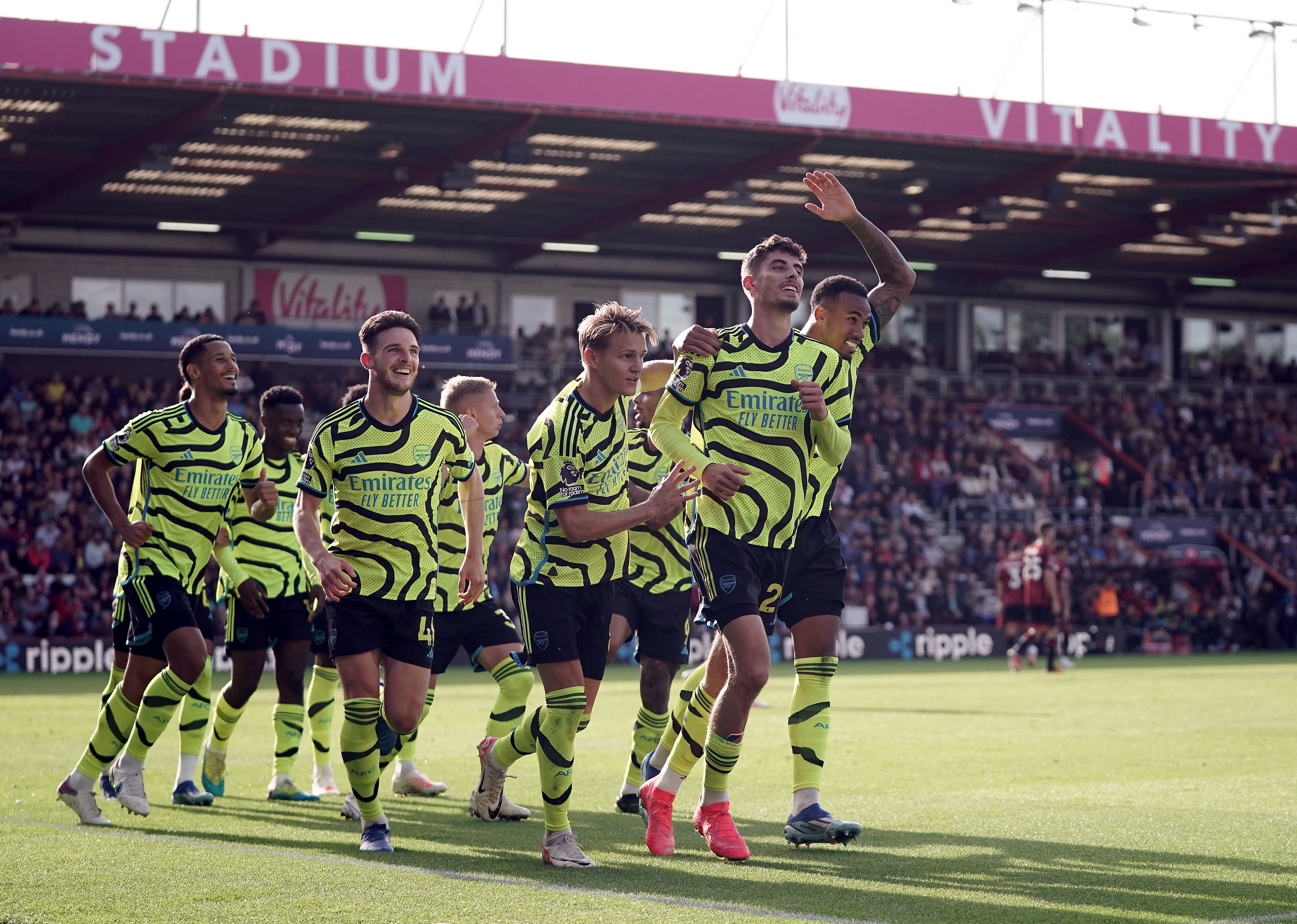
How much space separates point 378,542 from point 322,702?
2.53m

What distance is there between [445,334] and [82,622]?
32.9 feet

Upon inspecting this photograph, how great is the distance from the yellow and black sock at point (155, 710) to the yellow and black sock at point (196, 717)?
51 centimetres

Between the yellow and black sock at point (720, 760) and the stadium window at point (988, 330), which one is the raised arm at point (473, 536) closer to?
the yellow and black sock at point (720, 760)

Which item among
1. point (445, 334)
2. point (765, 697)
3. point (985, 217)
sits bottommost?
point (765, 697)

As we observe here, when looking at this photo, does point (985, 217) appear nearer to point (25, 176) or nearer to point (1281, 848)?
point (25, 176)

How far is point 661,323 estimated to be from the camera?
39250 millimetres

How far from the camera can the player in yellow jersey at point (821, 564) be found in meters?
6.93

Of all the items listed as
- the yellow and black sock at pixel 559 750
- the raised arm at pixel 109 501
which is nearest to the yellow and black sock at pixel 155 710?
the raised arm at pixel 109 501

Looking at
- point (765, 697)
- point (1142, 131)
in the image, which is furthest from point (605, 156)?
point (765, 697)

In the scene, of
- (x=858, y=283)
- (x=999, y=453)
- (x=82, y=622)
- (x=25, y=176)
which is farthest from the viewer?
(x=999, y=453)

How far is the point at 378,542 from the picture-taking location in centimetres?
695

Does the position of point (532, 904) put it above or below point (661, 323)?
below

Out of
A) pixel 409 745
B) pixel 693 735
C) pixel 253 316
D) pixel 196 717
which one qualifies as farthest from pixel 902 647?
pixel 693 735

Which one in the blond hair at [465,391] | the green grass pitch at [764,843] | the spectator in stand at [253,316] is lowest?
the green grass pitch at [764,843]
